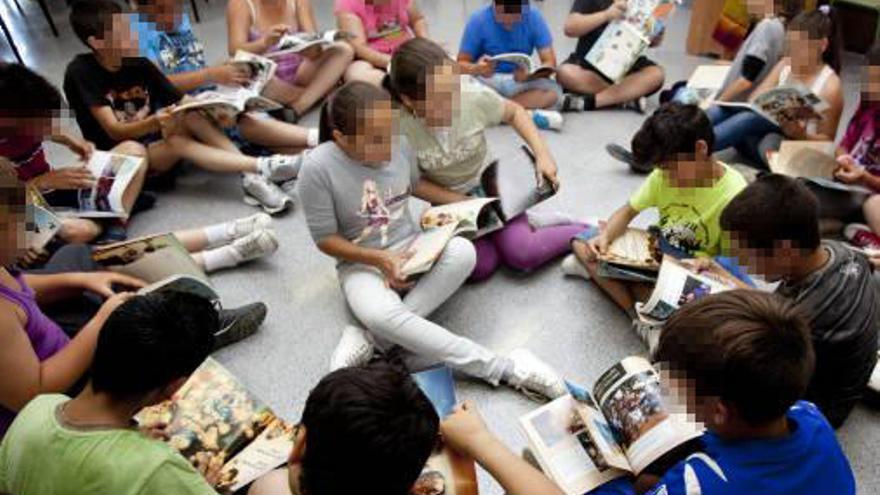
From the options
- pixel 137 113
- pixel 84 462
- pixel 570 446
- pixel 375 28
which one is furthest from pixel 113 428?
pixel 375 28

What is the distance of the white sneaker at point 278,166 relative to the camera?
8.68ft

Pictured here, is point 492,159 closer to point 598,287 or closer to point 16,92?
point 598,287

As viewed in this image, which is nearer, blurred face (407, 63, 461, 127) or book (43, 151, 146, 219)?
blurred face (407, 63, 461, 127)

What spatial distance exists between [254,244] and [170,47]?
3.45 ft

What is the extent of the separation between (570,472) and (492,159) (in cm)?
129

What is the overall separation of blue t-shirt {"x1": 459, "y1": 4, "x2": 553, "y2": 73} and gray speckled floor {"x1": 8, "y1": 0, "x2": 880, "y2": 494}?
0.38m

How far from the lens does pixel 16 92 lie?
75.2 inches

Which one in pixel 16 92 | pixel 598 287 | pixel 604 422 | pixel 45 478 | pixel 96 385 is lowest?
pixel 598 287

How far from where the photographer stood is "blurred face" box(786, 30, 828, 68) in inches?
93.0

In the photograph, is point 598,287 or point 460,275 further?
point 598,287

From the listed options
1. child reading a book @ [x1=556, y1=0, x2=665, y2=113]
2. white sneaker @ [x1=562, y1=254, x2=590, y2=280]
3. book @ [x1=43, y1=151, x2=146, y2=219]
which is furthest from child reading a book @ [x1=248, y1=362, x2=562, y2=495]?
child reading a book @ [x1=556, y1=0, x2=665, y2=113]

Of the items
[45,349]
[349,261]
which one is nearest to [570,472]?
[349,261]

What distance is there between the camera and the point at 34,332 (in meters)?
1.38

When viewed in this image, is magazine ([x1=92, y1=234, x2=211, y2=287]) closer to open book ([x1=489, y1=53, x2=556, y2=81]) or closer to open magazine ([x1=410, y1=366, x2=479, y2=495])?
open magazine ([x1=410, y1=366, x2=479, y2=495])
